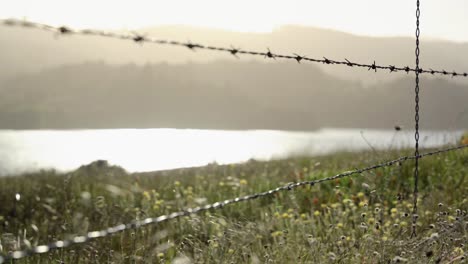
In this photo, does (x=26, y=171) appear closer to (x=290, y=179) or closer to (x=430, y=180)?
(x=290, y=179)

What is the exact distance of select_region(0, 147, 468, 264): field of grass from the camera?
438 cm

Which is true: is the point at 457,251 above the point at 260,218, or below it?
above

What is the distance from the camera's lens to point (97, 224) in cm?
713

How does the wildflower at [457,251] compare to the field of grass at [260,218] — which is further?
the field of grass at [260,218]

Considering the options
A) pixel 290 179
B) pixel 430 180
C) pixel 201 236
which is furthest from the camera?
pixel 290 179

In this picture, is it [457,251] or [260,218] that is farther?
[260,218]

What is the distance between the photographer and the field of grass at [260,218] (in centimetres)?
438

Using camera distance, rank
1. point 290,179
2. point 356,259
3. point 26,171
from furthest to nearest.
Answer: point 26,171 < point 290,179 < point 356,259

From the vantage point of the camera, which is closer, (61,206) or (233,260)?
(233,260)

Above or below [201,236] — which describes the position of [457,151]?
above

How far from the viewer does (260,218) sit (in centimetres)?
727

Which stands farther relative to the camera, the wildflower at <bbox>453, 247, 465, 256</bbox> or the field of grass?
the field of grass

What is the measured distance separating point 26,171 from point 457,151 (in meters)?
8.24

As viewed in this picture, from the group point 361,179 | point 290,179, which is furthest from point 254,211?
point 290,179
